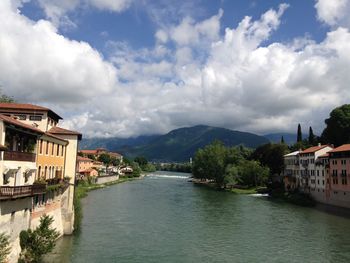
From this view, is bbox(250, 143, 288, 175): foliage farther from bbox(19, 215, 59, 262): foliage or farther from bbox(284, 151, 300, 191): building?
Answer: bbox(19, 215, 59, 262): foliage

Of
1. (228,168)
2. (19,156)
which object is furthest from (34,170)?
(228,168)

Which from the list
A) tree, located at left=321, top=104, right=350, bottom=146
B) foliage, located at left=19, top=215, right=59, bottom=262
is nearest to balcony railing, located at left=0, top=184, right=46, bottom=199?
foliage, located at left=19, top=215, right=59, bottom=262

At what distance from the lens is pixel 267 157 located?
14438 centimetres

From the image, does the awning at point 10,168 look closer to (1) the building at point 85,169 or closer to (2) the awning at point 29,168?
(2) the awning at point 29,168

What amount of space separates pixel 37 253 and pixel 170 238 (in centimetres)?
2087

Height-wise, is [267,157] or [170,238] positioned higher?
[267,157]

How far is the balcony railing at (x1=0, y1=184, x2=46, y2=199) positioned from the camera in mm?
26641

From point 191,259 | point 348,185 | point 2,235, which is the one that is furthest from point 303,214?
point 2,235

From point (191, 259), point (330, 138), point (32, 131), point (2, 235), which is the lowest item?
point (191, 259)

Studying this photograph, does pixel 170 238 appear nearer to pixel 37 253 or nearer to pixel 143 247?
pixel 143 247

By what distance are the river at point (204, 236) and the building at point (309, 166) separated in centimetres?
2497

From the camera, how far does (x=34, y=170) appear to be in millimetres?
34562

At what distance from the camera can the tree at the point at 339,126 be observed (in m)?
118

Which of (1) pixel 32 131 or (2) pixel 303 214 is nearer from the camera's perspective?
(1) pixel 32 131
